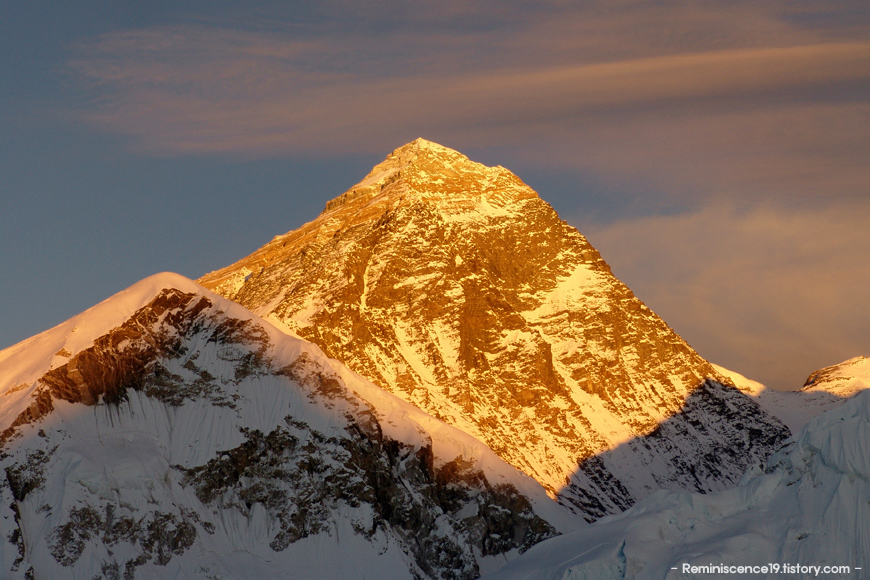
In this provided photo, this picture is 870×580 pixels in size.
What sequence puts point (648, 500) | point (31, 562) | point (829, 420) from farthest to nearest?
point (31, 562) < point (648, 500) < point (829, 420)

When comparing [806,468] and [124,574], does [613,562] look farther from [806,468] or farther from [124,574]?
[124,574]

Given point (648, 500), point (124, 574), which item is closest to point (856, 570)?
point (648, 500)

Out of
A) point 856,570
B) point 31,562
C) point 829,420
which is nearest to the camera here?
point 856,570

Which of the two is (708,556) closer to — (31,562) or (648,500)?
(648,500)

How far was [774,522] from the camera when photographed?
368 ft

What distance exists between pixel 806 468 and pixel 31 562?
108 meters

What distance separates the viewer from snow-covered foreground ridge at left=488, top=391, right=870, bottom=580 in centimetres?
10894

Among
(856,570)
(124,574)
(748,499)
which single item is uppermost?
(124,574)

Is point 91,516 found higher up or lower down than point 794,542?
higher up

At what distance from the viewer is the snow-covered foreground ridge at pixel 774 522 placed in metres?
109

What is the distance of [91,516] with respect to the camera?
198375 millimetres

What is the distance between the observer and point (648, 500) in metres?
123

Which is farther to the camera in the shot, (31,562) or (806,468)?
(31,562)

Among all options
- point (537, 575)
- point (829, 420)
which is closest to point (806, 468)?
point (829, 420)
